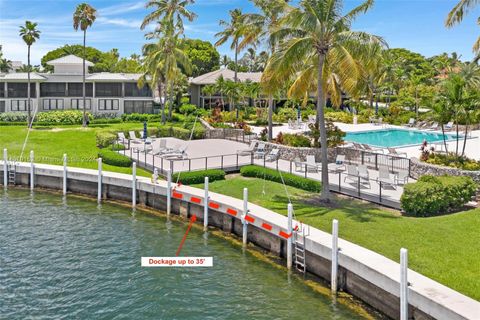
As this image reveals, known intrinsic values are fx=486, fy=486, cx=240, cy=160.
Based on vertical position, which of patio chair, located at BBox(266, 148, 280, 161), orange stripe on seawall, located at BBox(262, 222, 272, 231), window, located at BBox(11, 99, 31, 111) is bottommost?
orange stripe on seawall, located at BBox(262, 222, 272, 231)

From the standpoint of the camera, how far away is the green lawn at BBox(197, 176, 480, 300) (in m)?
14.5

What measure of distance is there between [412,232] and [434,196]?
A: 3307mm

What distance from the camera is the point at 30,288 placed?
638 inches

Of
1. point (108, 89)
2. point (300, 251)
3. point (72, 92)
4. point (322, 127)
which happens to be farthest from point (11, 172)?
point (108, 89)

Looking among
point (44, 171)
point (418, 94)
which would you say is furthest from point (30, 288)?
point (418, 94)

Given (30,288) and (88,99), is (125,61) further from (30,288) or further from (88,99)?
(30,288)

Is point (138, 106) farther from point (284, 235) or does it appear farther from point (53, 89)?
point (284, 235)

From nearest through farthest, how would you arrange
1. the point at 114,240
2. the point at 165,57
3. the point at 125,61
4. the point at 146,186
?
the point at 114,240 → the point at 146,186 → the point at 165,57 → the point at 125,61

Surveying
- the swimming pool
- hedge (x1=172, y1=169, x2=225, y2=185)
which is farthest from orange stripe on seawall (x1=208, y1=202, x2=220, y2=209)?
the swimming pool

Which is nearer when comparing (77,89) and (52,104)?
(52,104)

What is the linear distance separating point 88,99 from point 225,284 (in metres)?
52.5

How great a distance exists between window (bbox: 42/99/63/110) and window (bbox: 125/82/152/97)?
336 inches

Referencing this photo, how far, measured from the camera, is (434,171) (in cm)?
2575

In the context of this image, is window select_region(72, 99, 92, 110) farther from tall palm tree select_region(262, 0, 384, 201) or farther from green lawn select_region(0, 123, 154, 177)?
tall palm tree select_region(262, 0, 384, 201)
